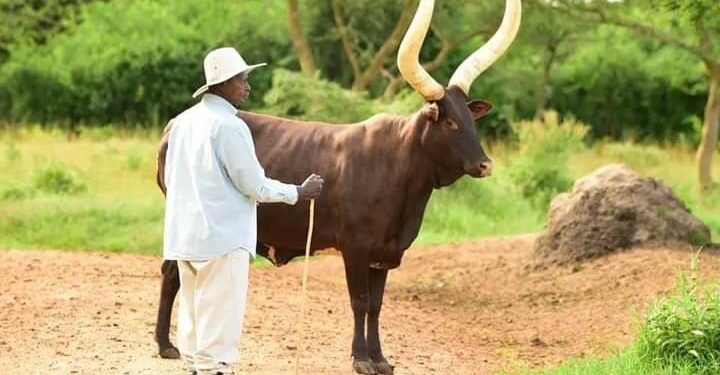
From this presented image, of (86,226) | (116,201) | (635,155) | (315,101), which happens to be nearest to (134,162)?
(116,201)

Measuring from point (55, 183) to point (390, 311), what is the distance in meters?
9.61

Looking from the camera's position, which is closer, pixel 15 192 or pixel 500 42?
pixel 500 42

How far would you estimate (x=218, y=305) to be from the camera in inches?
283

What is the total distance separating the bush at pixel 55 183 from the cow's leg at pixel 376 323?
11.9 meters

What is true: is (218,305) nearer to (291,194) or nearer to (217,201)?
(217,201)

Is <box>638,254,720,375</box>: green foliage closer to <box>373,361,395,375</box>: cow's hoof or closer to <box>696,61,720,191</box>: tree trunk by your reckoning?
<box>373,361,395,375</box>: cow's hoof

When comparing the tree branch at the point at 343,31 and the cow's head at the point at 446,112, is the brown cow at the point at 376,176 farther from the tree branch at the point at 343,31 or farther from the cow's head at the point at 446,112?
the tree branch at the point at 343,31

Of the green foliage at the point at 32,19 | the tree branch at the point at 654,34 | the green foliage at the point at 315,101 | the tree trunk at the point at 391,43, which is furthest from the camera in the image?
the green foliage at the point at 32,19

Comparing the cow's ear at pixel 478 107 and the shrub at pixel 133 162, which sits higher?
the cow's ear at pixel 478 107

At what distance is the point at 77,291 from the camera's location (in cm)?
1112

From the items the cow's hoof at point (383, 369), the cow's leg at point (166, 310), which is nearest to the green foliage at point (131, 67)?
the cow's leg at point (166, 310)

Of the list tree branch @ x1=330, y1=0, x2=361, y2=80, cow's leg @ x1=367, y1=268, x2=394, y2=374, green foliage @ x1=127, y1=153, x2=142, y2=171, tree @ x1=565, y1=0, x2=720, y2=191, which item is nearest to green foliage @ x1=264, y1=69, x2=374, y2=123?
green foliage @ x1=127, y1=153, x2=142, y2=171

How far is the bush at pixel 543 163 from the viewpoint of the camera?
68.2ft

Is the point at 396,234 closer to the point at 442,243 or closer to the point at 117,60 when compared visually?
the point at 442,243
